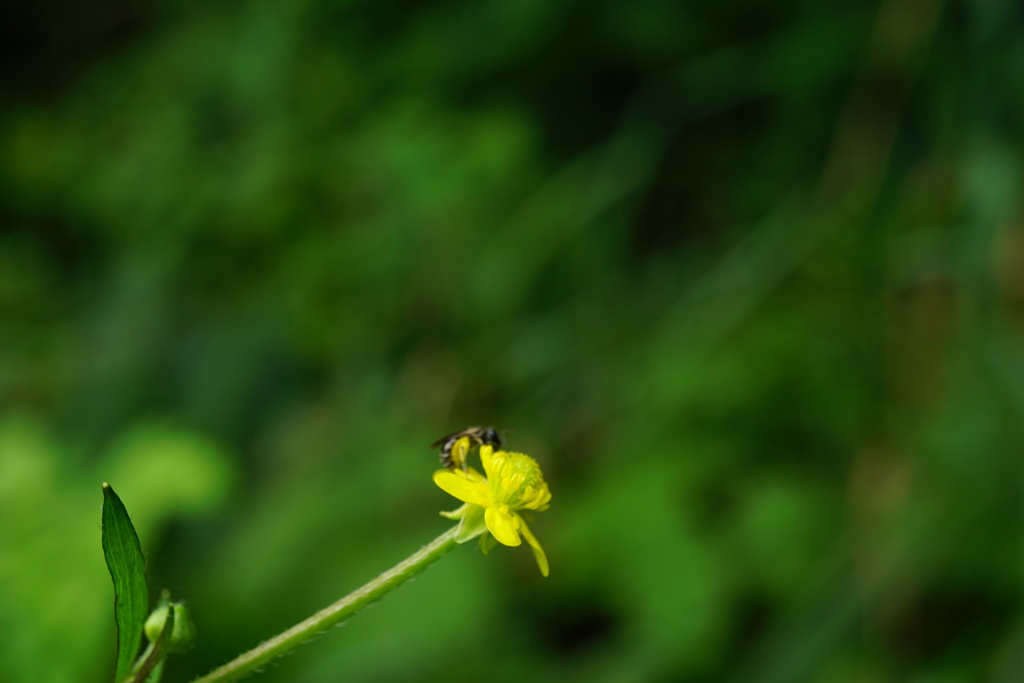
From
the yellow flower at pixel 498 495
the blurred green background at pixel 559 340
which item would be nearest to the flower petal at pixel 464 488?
the yellow flower at pixel 498 495

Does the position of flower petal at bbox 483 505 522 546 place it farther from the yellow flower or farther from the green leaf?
the green leaf

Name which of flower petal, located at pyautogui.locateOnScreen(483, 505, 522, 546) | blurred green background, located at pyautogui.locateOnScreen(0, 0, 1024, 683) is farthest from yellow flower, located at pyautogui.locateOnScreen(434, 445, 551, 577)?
blurred green background, located at pyautogui.locateOnScreen(0, 0, 1024, 683)

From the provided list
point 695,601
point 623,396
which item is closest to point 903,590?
point 695,601

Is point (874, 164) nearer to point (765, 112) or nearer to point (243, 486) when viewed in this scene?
point (765, 112)

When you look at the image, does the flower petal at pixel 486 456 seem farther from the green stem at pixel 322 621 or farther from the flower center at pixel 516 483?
the green stem at pixel 322 621

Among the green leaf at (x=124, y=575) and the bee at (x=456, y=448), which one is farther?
the bee at (x=456, y=448)

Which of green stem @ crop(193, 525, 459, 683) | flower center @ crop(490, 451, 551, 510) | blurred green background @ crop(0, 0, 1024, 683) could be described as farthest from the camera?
blurred green background @ crop(0, 0, 1024, 683)
